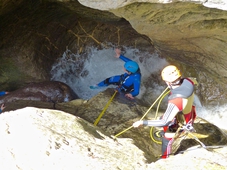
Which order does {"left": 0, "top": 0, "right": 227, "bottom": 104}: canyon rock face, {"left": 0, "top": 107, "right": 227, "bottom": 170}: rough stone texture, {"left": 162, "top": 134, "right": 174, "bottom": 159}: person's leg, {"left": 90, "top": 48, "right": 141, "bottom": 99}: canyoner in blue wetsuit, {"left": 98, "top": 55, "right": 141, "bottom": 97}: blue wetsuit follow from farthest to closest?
{"left": 98, "top": 55, "right": 141, "bottom": 97}: blue wetsuit → {"left": 90, "top": 48, "right": 141, "bottom": 99}: canyoner in blue wetsuit → {"left": 0, "top": 0, "right": 227, "bottom": 104}: canyon rock face → {"left": 162, "top": 134, "right": 174, "bottom": 159}: person's leg → {"left": 0, "top": 107, "right": 227, "bottom": 170}: rough stone texture

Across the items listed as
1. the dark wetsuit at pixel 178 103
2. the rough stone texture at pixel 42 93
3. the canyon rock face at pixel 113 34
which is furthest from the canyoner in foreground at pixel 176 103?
the rough stone texture at pixel 42 93

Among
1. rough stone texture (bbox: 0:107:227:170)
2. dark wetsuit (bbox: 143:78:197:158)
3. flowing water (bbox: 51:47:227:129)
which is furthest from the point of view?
flowing water (bbox: 51:47:227:129)

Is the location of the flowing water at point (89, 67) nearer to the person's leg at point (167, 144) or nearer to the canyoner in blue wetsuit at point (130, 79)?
the canyoner in blue wetsuit at point (130, 79)

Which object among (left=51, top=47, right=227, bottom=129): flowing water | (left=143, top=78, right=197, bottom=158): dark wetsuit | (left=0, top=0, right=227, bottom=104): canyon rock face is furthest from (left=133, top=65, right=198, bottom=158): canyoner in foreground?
(left=51, top=47, right=227, bottom=129): flowing water

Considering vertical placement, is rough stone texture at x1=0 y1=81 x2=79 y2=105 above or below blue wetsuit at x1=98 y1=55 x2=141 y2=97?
below

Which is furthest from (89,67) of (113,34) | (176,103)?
(176,103)

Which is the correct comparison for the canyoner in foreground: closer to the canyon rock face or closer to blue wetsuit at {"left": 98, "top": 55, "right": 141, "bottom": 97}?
the canyon rock face

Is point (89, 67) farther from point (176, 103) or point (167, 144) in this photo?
point (176, 103)

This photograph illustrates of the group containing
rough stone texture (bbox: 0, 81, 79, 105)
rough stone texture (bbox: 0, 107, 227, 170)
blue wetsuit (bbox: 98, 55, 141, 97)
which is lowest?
rough stone texture (bbox: 0, 81, 79, 105)

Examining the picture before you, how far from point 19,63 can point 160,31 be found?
13.8 feet

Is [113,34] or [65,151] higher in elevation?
[113,34]

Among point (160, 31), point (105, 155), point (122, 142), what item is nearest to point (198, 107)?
point (160, 31)

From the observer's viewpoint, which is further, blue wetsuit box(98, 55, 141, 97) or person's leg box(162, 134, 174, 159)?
blue wetsuit box(98, 55, 141, 97)

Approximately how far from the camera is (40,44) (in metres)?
7.80
